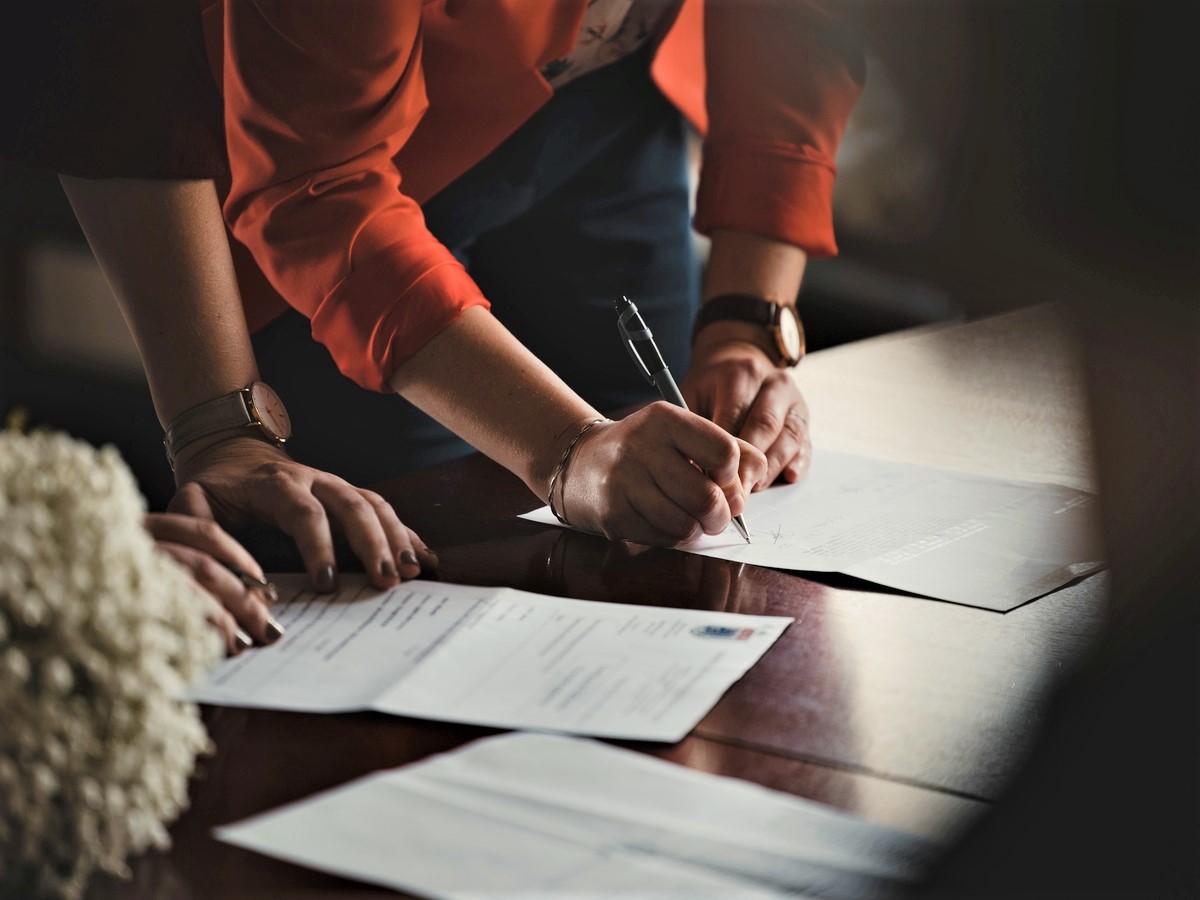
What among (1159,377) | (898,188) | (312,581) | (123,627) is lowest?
(898,188)

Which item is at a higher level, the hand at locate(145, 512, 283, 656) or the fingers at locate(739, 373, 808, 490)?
the hand at locate(145, 512, 283, 656)

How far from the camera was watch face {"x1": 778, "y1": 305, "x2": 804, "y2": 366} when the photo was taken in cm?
132

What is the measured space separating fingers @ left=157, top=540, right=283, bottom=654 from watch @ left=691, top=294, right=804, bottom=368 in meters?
0.70

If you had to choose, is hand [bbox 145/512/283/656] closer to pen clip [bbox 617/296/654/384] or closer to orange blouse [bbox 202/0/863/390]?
orange blouse [bbox 202/0/863/390]

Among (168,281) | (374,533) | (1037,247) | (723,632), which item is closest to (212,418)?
(168,281)

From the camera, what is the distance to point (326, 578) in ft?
2.78

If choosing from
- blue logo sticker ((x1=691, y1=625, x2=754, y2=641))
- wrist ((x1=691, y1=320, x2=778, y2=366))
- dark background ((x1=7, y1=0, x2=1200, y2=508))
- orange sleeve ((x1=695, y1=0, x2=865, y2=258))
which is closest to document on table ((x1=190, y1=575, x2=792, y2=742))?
blue logo sticker ((x1=691, y1=625, x2=754, y2=641))

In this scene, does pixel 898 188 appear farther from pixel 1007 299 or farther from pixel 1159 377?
pixel 1159 377

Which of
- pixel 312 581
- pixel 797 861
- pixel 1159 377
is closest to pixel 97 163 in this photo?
pixel 312 581

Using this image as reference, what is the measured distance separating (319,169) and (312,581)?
1.28ft

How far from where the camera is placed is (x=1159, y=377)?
1432 millimetres

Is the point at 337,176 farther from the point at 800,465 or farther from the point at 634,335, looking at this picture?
the point at 800,465

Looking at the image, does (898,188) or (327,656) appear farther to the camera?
(898,188)

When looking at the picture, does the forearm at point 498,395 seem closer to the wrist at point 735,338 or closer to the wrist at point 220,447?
the wrist at point 220,447
